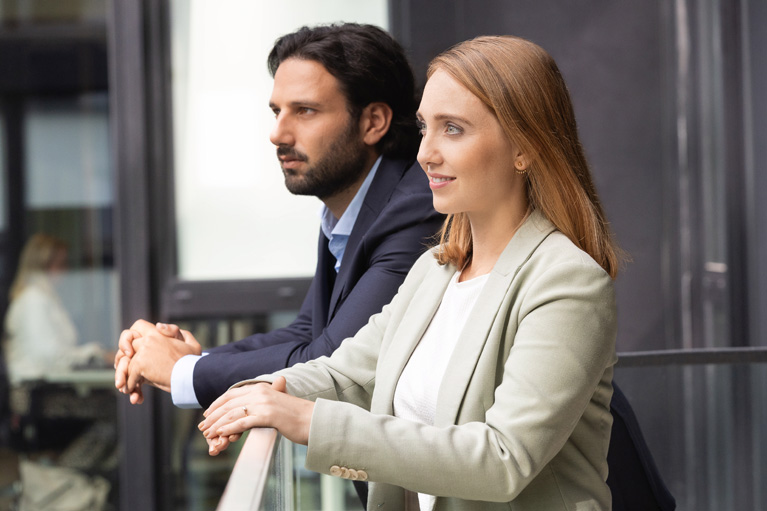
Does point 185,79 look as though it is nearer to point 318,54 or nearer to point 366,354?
point 318,54

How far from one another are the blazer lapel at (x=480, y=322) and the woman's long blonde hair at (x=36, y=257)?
4.76 meters

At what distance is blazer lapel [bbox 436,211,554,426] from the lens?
154 cm

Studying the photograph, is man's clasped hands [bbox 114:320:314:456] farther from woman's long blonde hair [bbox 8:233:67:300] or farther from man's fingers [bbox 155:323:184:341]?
woman's long blonde hair [bbox 8:233:67:300]

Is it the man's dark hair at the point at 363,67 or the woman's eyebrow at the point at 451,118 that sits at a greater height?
the man's dark hair at the point at 363,67

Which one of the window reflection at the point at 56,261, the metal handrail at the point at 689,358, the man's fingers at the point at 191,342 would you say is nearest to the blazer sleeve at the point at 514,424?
the man's fingers at the point at 191,342

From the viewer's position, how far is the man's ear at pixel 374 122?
2.77m

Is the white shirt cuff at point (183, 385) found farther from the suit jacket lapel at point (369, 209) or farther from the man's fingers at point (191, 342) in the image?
the suit jacket lapel at point (369, 209)

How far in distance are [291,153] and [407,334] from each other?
1.11 m

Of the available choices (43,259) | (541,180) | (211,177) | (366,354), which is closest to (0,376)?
(43,259)

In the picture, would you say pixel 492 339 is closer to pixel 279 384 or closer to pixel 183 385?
pixel 279 384

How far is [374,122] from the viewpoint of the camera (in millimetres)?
2801

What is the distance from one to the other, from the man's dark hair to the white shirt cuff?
934 millimetres

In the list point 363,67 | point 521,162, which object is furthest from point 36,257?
point 521,162

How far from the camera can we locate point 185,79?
15.2ft
